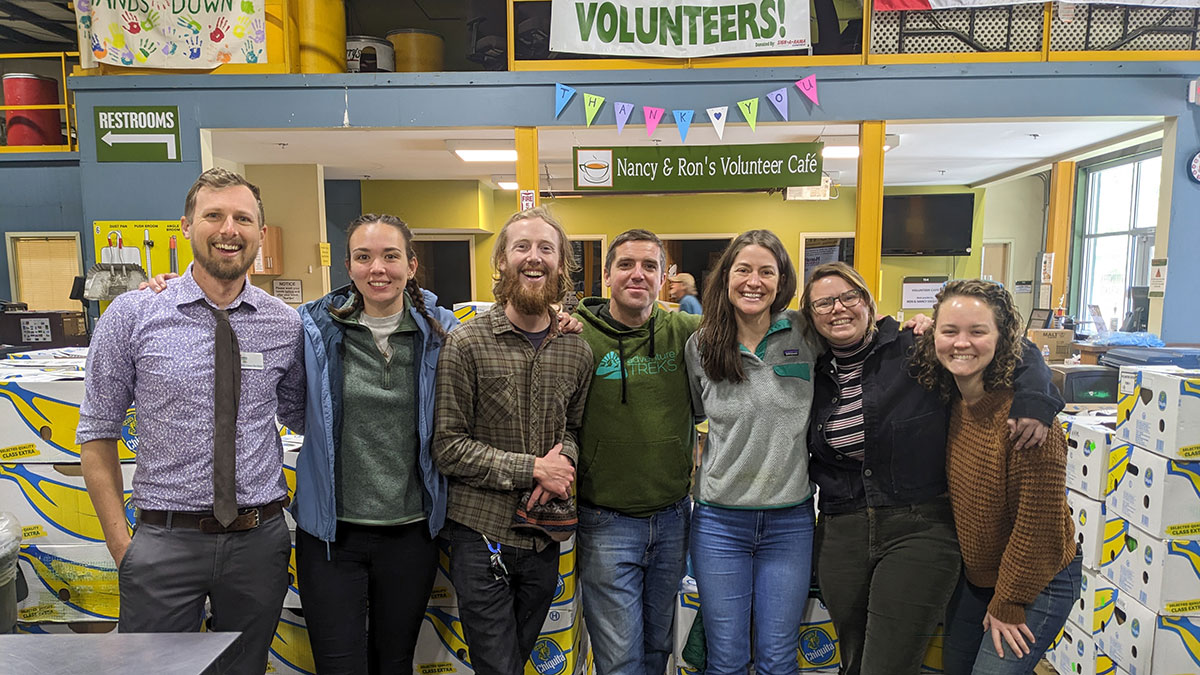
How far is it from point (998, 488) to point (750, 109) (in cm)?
343

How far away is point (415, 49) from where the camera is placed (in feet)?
16.4

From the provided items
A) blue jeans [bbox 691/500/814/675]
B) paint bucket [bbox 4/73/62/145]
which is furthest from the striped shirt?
paint bucket [bbox 4/73/62/145]

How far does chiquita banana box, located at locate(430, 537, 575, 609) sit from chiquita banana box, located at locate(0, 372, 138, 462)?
1.29m

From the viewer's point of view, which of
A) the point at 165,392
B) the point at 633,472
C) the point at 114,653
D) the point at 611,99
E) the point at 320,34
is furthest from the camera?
the point at 320,34

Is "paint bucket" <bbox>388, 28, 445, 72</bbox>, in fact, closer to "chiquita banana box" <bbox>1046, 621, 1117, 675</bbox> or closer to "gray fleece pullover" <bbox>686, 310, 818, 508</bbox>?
"gray fleece pullover" <bbox>686, 310, 818, 508</bbox>

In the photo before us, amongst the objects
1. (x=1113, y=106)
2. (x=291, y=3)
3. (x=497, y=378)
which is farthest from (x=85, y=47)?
(x=1113, y=106)

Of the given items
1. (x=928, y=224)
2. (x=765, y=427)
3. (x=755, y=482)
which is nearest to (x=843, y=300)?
(x=765, y=427)

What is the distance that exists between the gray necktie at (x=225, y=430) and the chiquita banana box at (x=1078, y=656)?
3133 mm

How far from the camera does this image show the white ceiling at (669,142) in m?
5.06

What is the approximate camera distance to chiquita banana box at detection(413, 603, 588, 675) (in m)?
2.18

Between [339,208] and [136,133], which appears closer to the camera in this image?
[136,133]

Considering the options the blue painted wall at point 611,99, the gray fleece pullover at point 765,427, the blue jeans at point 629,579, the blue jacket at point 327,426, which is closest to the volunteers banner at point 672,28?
the blue painted wall at point 611,99

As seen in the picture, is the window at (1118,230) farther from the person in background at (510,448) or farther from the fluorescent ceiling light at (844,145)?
the person in background at (510,448)

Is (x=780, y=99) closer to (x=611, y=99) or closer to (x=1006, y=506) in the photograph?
(x=611, y=99)
